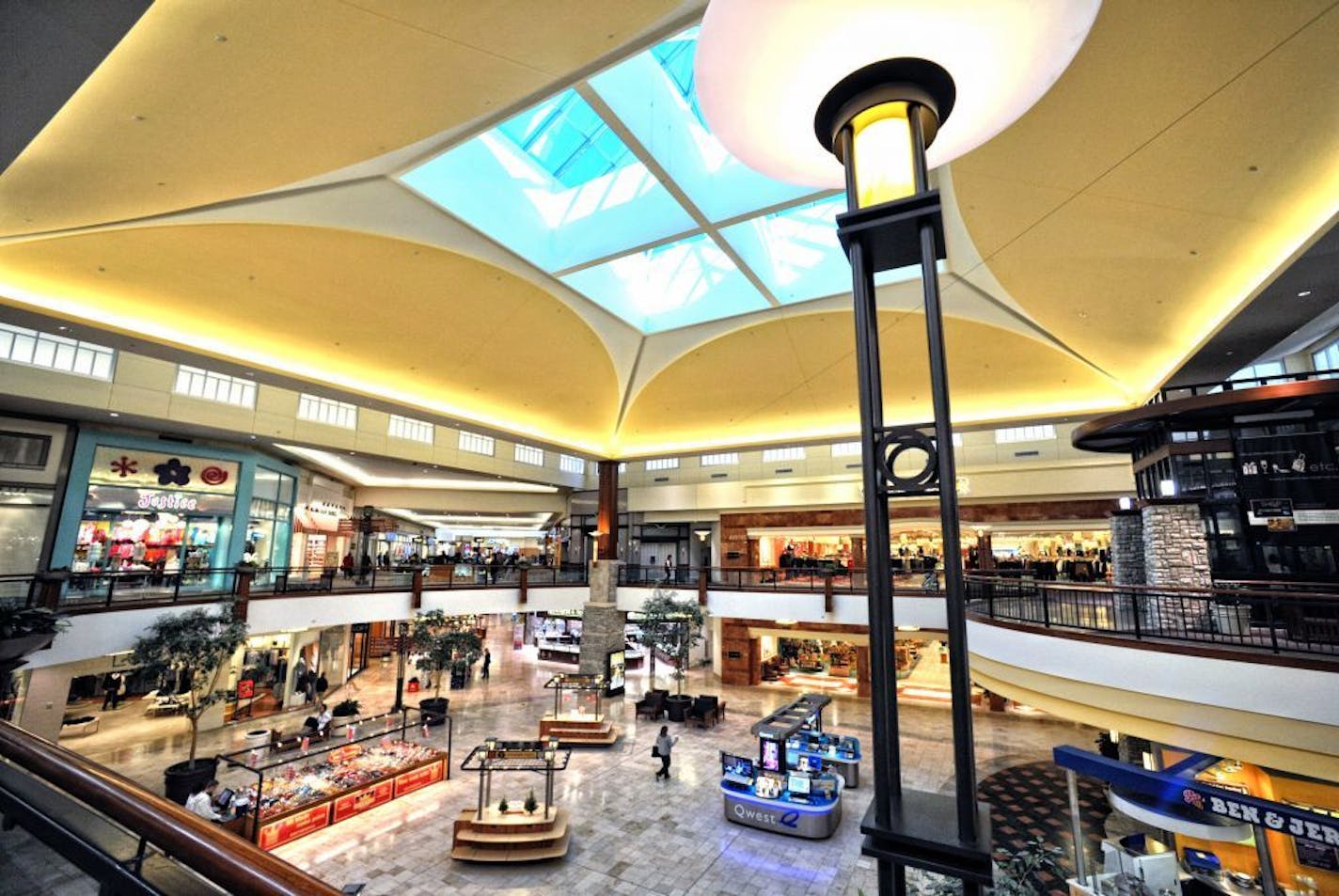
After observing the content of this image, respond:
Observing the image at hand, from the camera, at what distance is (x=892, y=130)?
211 centimetres

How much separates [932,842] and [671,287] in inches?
550

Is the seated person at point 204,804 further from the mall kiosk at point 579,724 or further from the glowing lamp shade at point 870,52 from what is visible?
the glowing lamp shade at point 870,52

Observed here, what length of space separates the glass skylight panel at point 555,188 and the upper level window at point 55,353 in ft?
28.6

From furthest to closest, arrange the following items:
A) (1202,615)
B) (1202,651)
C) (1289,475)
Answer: (1289,475) → (1202,615) → (1202,651)

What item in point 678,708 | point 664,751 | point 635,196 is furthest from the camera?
point 678,708

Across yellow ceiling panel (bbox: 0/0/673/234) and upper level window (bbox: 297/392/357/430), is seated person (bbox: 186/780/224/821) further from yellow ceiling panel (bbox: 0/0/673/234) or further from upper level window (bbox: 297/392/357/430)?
upper level window (bbox: 297/392/357/430)

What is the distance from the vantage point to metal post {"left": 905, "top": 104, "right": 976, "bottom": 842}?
69.0 inches

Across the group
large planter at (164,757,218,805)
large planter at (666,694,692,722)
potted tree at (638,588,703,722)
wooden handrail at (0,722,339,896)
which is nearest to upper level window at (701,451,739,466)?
potted tree at (638,588,703,722)

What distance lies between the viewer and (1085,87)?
5.92 meters

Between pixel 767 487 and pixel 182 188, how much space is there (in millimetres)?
18141

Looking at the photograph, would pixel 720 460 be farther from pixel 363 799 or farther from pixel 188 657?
pixel 188 657

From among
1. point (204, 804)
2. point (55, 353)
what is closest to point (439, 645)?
point (204, 804)

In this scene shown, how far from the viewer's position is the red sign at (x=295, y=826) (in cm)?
856

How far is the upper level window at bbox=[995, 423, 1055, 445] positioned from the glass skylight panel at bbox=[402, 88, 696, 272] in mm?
12812
